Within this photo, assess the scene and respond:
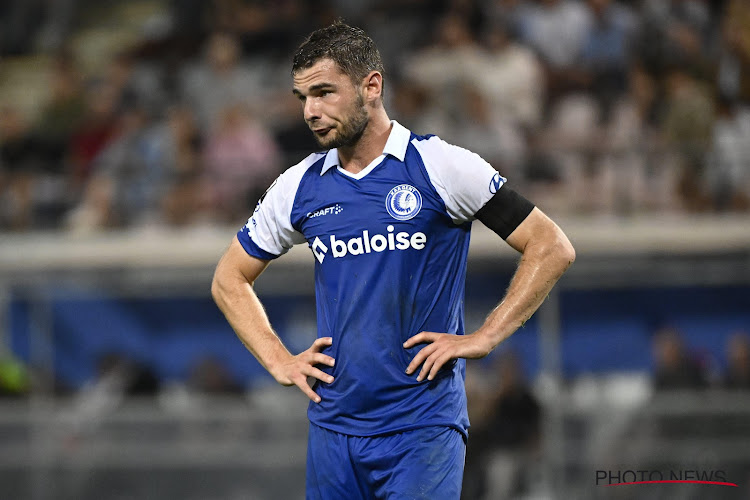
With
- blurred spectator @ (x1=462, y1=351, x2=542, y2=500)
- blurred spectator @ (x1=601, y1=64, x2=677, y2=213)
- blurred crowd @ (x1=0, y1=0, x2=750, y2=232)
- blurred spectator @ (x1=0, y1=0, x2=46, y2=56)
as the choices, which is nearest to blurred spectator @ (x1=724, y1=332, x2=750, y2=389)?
blurred crowd @ (x1=0, y1=0, x2=750, y2=232)

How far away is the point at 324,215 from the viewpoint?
3488 mm

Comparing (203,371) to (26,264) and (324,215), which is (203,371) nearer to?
(26,264)

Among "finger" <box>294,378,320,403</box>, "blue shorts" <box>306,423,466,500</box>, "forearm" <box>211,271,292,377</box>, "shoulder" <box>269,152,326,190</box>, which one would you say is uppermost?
"shoulder" <box>269,152,326,190</box>

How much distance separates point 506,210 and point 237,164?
628 cm

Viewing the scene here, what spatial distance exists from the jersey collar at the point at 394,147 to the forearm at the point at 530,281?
21.3 inches

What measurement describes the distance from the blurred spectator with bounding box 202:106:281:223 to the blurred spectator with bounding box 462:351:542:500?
9.18ft

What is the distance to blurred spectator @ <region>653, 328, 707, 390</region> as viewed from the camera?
27.0 ft

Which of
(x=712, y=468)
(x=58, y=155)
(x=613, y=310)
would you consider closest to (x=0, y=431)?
(x=58, y=155)

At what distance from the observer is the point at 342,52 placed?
3.39 meters

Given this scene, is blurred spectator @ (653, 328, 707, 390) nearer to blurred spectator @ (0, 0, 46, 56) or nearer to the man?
the man

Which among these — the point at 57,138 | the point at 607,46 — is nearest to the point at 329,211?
the point at 607,46

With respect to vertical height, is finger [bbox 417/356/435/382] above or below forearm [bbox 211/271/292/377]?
below

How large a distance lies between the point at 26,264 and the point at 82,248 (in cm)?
51

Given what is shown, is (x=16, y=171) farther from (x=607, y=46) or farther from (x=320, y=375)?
(x=320, y=375)
